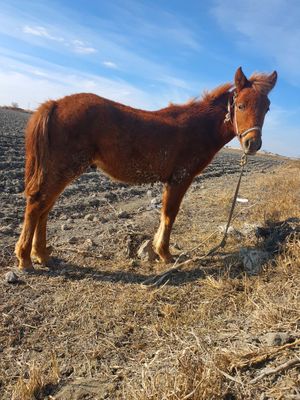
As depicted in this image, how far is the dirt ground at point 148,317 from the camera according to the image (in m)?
2.59

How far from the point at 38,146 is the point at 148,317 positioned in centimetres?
239

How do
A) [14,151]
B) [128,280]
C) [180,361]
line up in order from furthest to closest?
1. [14,151]
2. [128,280]
3. [180,361]

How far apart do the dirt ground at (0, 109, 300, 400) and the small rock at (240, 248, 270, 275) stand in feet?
Answer: 0.06

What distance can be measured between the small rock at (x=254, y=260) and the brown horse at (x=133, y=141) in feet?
3.59

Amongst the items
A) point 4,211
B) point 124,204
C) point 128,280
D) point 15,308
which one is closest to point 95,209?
point 124,204

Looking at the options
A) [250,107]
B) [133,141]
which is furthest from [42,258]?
[250,107]

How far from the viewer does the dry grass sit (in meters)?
2.54

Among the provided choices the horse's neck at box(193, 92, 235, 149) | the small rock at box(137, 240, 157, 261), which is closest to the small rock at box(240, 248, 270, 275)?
the small rock at box(137, 240, 157, 261)

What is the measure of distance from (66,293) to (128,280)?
800 millimetres

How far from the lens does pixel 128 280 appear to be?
457 cm

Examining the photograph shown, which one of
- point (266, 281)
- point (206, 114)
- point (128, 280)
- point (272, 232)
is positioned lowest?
point (128, 280)

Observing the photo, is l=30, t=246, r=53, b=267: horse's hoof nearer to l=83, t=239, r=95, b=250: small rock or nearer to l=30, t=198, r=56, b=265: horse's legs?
l=30, t=198, r=56, b=265: horse's legs

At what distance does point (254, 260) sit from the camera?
464 cm

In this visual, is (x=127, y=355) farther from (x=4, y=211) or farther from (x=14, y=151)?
(x=14, y=151)
